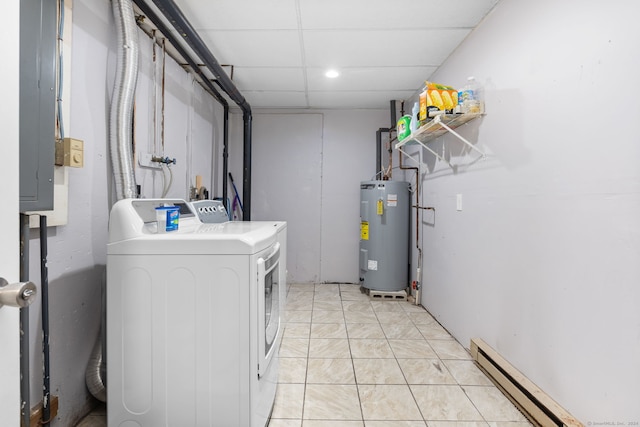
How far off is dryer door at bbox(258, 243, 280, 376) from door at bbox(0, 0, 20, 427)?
31.6 inches

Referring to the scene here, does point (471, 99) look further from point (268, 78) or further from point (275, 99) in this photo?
point (275, 99)

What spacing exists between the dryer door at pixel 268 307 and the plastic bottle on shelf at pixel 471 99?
1.60 meters

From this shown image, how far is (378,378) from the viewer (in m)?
1.96

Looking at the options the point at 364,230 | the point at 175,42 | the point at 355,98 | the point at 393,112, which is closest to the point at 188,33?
the point at 175,42

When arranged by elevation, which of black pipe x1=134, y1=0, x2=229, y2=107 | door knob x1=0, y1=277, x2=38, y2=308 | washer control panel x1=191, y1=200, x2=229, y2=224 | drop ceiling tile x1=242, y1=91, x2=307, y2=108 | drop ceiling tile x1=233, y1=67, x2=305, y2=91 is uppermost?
drop ceiling tile x1=242, y1=91, x2=307, y2=108

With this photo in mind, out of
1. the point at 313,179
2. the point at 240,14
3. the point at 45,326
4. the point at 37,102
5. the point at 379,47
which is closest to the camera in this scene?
the point at 37,102

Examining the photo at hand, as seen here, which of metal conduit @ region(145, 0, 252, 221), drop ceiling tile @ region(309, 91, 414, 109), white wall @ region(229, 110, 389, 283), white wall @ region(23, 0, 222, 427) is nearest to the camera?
white wall @ region(23, 0, 222, 427)

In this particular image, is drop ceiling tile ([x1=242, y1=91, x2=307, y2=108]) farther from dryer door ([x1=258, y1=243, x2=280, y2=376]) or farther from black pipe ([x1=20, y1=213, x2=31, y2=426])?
black pipe ([x1=20, y1=213, x2=31, y2=426])

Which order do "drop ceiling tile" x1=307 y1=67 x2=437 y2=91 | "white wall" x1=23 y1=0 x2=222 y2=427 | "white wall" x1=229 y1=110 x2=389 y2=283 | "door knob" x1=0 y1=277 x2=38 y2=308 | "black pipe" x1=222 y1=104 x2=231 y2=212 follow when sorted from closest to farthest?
"door knob" x1=0 y1=277 x2=38 y2=308 < "white wall" x1=23 y1=0 x2=222 y2=427 < "drop ceiling tile" x1=307 y1=67 x2=437 y2=91 < "black pipe" x1=222 y1=104 x2=231 y2=212 < "white wall" x1=229 y1=110 x2=389 y2=283

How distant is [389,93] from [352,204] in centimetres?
147

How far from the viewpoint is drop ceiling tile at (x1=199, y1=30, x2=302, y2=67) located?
2.30m

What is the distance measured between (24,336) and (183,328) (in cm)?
57

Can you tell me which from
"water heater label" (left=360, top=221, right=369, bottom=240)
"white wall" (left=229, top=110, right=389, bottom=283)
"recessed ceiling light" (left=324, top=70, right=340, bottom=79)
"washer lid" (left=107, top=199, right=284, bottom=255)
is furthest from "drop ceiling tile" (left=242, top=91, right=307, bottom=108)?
"washer lid" (left=107, top=199, right=284, bottom=255)

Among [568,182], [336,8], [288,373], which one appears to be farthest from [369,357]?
[336,8]
